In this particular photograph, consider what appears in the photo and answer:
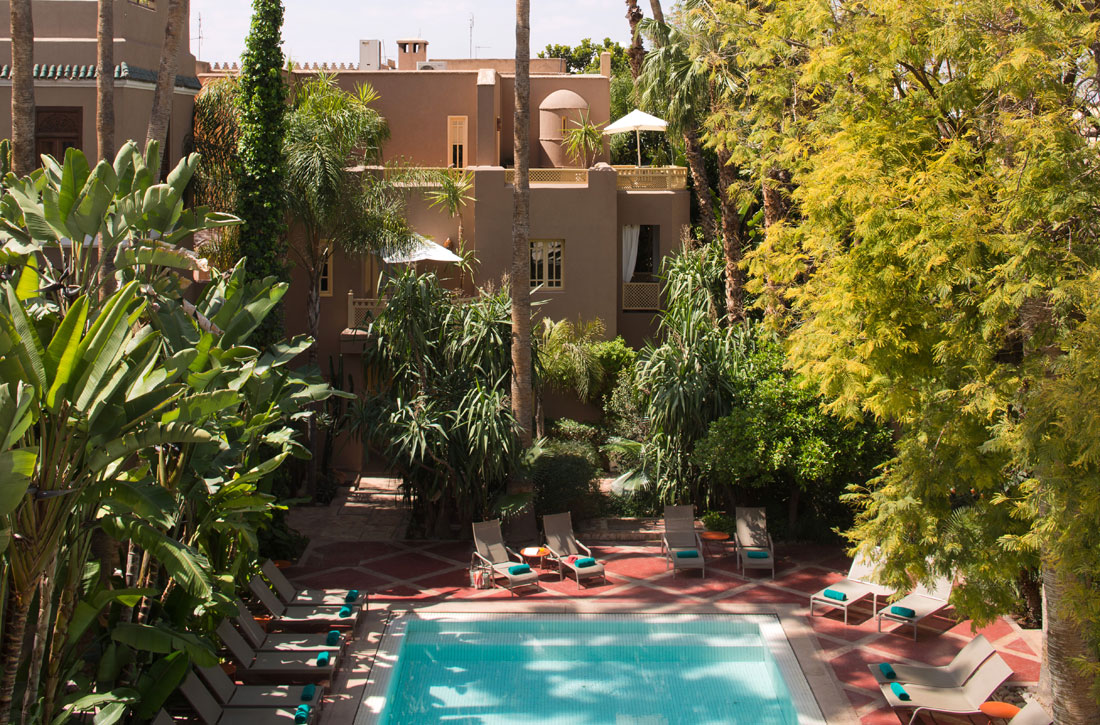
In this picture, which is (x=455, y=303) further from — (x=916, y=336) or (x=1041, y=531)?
(x=1041, y=531)

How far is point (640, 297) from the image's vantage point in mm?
25266

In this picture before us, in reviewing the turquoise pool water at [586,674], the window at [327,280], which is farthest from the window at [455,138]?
the turquoise pool water at [586,674]

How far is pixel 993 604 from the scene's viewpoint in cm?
1026

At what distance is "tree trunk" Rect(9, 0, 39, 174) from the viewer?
45.1 ft

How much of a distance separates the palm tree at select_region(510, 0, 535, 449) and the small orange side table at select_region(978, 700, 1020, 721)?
8849mm

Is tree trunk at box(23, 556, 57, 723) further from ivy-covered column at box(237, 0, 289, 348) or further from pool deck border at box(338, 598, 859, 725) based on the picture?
Result: ivy-covered column at box(237, 0, 289, 348)

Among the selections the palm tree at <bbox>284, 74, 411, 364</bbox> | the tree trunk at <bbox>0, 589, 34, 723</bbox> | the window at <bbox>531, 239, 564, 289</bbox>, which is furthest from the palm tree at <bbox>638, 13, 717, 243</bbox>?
the tree trunk at <bbox>0, 589, 34, 723</bbox>

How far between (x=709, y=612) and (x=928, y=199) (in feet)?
23.9

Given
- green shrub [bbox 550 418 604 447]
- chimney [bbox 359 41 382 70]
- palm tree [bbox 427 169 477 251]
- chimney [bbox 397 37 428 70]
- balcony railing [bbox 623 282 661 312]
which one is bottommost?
green shrub [bbox 550 418 604 447]

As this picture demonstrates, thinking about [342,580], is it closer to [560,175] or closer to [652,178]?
[560,175]

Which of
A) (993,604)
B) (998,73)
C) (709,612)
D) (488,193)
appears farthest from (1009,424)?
(488,193)

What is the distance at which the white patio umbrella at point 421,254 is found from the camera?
67.3 feet

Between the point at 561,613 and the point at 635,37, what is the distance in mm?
14294

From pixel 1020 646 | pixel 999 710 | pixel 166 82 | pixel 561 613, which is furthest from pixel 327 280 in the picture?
pixel 999 710
